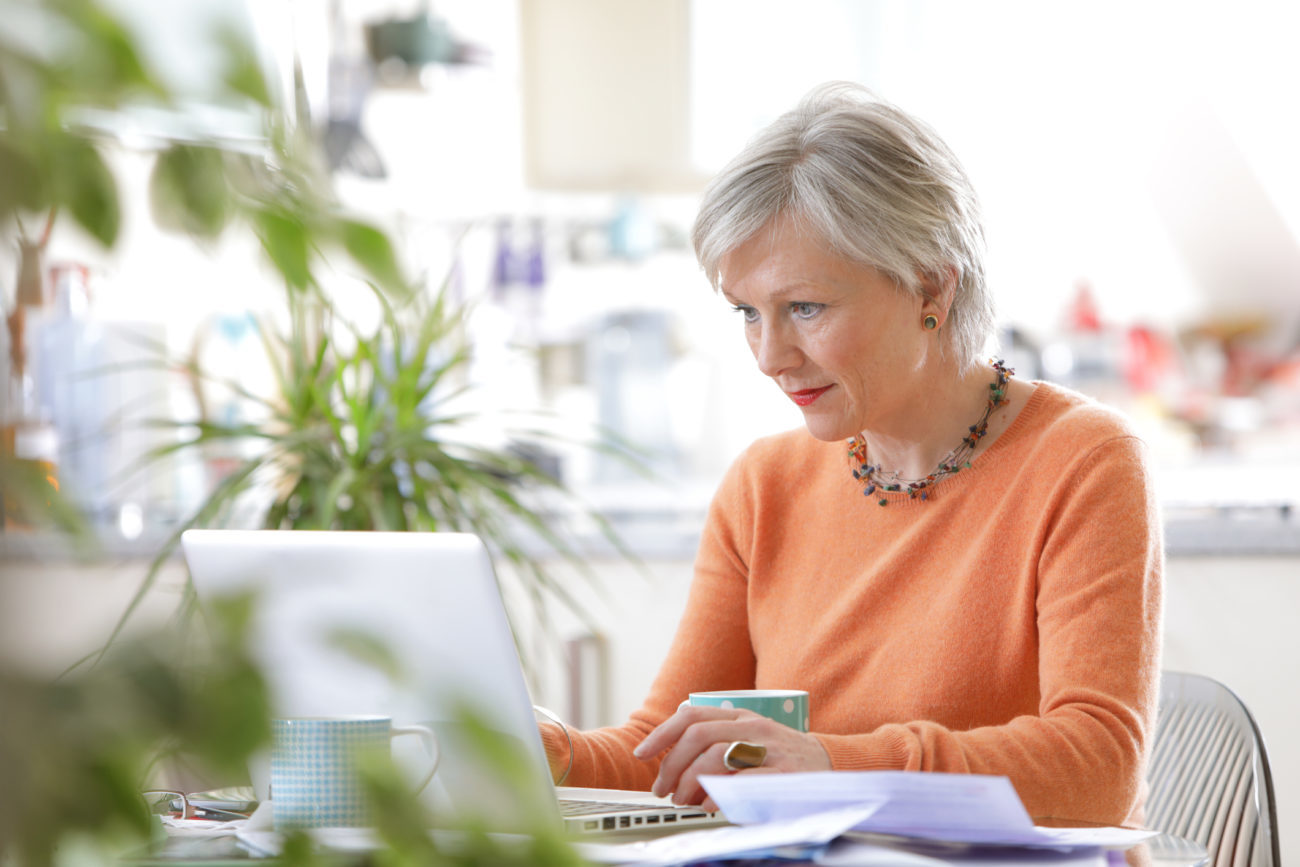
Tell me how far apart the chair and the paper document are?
17.1 inches

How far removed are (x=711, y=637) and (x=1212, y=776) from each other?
19.6 inches

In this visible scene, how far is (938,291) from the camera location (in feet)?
4.31

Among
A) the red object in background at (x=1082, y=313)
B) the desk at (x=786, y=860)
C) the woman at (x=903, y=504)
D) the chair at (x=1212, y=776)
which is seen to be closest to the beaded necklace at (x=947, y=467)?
the woman at (x=903, y=504)

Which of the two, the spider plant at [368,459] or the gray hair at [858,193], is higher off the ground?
the gray hair at [858,193]

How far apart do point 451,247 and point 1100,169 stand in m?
1.80

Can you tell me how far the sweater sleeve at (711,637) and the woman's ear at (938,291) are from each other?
0.30m

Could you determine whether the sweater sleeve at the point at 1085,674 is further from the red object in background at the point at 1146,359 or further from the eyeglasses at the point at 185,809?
the red object in background at the point at 1146,359

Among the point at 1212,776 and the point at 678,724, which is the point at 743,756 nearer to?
the point at 678,724

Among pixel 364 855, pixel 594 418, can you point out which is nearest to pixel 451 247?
pixel 594 418

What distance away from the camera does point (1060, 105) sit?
12.0 feet

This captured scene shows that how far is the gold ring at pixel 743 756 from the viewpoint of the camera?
92 centimetres

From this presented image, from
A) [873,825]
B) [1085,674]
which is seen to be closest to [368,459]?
[1085,674]

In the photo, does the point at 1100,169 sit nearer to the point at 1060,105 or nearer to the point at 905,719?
the point at 1060,105

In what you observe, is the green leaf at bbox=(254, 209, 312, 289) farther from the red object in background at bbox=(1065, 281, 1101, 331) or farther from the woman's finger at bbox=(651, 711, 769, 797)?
the red object in background at bbox=(1065, 281, 1101, 331)
